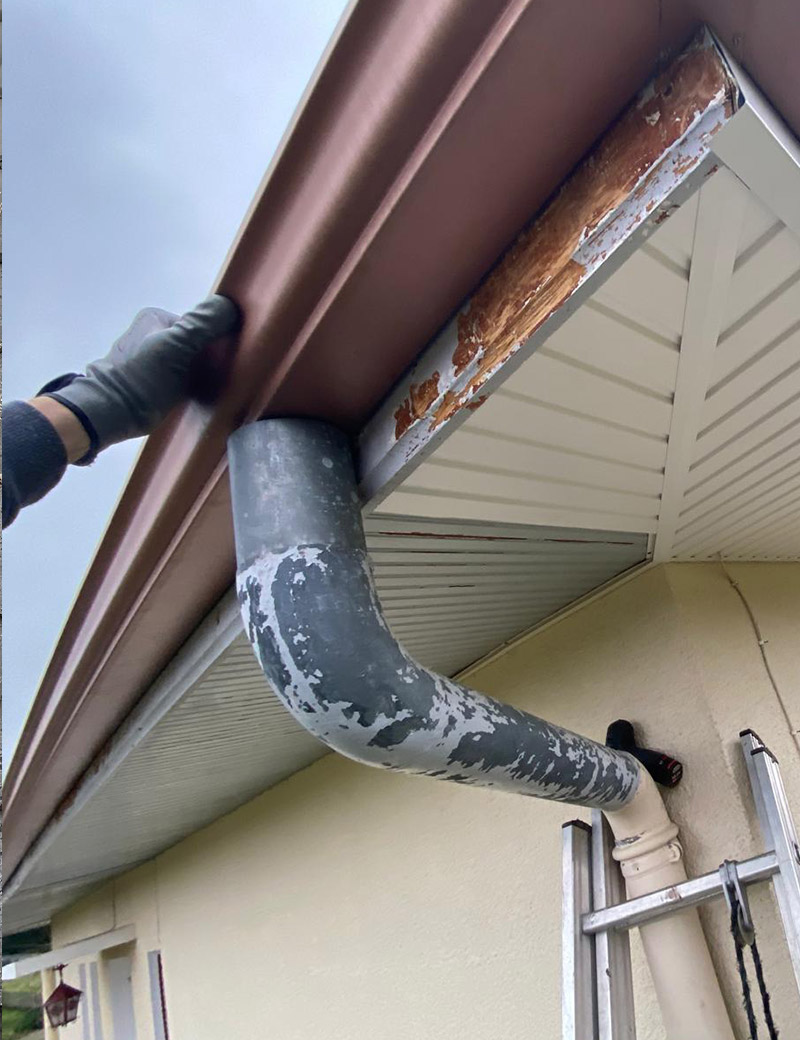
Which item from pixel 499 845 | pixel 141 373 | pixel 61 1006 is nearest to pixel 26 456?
pixel 141 373

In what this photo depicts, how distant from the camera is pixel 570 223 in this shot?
727 mm

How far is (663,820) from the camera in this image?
4.55ft

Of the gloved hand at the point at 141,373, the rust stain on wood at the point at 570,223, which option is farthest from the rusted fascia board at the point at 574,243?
the gloved hand at the point at 141,373

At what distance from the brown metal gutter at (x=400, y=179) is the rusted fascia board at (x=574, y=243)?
23mm

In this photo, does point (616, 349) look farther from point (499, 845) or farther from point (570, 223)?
point (499, 845)

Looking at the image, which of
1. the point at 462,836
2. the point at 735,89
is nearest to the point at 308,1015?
the point at 462,836

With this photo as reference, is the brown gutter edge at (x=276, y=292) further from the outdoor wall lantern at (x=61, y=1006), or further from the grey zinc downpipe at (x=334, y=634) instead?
the outdoor wall lantern at (x=61, y=1006)

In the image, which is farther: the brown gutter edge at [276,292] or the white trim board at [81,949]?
the white trim board at [81,949]

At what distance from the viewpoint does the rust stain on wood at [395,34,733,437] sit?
62 centimetres

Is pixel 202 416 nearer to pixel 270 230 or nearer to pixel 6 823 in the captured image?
pixel 270 230

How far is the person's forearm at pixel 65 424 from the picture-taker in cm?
82

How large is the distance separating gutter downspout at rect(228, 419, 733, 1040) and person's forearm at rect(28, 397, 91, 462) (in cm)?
20

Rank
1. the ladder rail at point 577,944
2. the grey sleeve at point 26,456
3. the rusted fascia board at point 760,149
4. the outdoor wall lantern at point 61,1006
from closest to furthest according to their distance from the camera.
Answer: the rusted fascia board at point 760,149, the grey sleeve at point 26,456, the ladder rail at point 577,944, the outdoor wall lantern at point 61,1006

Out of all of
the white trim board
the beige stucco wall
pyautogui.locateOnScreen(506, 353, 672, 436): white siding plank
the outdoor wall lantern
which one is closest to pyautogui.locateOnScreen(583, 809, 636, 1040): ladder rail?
the beige stucco wall
